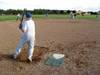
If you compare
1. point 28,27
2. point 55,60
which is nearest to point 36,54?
point 55,60

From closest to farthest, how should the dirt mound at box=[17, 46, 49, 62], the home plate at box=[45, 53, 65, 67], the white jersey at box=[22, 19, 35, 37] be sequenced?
the white jersey at box=[22, 19, 35, 37]
the home plate at box=[45, 53, 65, 67]
the dirt mound at box=[17, 46, 49, 62]

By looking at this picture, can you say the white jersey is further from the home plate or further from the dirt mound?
the home plate

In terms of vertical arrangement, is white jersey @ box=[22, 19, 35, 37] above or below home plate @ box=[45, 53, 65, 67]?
above

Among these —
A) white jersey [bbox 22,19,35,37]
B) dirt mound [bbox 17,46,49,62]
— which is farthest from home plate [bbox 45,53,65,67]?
white jersey [bbox 22,19,35,37]

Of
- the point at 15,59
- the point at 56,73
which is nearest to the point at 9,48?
the point at 15,59

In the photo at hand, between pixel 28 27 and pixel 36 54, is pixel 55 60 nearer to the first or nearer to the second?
pixel 36 54

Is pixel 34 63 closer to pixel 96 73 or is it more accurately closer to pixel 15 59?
pixel 15 59

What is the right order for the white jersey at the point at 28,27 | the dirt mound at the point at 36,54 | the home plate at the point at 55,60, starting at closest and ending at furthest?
the white jersey at the point at 28,27, the home plate at the point at 55,60, the dirt mound at the point at 36,54

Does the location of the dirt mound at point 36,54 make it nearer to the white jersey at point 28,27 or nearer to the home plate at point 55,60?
the home plate at point 55,60

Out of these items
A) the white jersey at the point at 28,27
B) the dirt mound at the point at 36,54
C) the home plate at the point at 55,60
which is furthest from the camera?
the dirt mound at the point at 36,54

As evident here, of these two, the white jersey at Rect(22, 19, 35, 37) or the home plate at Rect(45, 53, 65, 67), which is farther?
the home plate at Rect(45, 53, 65, 67)

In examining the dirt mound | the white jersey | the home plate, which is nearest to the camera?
the white jersey

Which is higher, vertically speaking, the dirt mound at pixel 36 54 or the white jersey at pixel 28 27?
the white jersey at pixel 28 27

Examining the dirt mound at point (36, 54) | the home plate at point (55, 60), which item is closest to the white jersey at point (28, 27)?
the dirt mound at point (36, 54)
